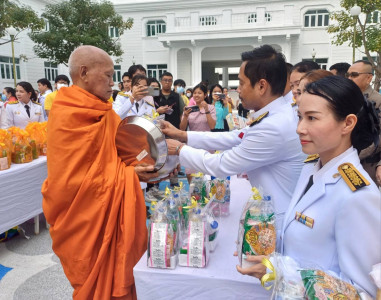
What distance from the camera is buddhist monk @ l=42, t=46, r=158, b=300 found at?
1670 mm

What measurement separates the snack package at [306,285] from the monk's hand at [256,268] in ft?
0.41

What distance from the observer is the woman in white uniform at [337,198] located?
96cm

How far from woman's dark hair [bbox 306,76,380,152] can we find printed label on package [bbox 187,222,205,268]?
72 centimetres

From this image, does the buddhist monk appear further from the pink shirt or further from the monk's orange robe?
the pink shirt

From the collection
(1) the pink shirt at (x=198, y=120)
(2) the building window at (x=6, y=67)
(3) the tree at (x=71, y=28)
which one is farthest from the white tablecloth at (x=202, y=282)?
(2) the building window at (x=6, y=67)

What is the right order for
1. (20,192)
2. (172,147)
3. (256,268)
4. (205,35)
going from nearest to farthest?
1. (256,268)
2. (172,147)
3. (20,192)
4. (205,35)

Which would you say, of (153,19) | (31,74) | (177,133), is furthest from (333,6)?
(177,133)

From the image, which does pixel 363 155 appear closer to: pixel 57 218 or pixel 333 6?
pixel 57 218

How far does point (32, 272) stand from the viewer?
2848 millimetres

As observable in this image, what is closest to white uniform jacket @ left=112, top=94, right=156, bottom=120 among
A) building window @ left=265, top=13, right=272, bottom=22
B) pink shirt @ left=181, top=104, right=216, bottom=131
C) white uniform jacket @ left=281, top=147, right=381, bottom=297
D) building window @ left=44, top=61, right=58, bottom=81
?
pink shirt @ left=181, top=104, right=216, bottom=131

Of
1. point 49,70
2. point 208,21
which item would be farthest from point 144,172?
point 49,70

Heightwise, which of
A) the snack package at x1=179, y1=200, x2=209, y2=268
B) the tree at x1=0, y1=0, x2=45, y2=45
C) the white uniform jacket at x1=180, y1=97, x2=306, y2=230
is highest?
the tree at x1=0, y1=0, x2=45, y2=45

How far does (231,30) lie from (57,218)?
23.2m

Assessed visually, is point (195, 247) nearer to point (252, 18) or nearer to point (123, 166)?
point (123, 166)
